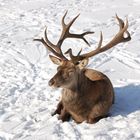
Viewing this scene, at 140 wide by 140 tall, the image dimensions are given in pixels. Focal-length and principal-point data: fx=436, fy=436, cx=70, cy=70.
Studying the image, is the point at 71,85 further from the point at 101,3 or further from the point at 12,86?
the point at 101,3

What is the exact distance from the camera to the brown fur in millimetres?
6465

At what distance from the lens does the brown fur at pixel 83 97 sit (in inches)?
255

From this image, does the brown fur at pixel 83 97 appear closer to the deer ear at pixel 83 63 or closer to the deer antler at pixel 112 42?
the deer ear at pixel 83 63

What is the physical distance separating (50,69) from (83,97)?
10.3ft

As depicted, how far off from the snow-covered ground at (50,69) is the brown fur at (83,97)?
0.14 metres

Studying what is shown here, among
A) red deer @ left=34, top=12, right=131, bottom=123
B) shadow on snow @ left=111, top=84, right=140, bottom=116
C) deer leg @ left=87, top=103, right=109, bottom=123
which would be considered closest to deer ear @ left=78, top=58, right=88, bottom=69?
red deer @ left=34, top=12, right=131, bottom=123

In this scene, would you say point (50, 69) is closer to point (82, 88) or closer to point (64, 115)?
point (64, 115)

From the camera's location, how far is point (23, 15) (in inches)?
580

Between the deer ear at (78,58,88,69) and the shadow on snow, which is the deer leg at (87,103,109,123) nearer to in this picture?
the shadow on snow

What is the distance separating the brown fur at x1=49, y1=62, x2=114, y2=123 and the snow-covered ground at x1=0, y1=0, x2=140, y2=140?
0.45 ft

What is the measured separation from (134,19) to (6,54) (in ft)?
14.4

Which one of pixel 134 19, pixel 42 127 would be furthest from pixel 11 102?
pixel 134 19

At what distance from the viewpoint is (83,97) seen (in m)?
6.69

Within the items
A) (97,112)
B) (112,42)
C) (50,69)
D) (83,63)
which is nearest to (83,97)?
(97,112)
